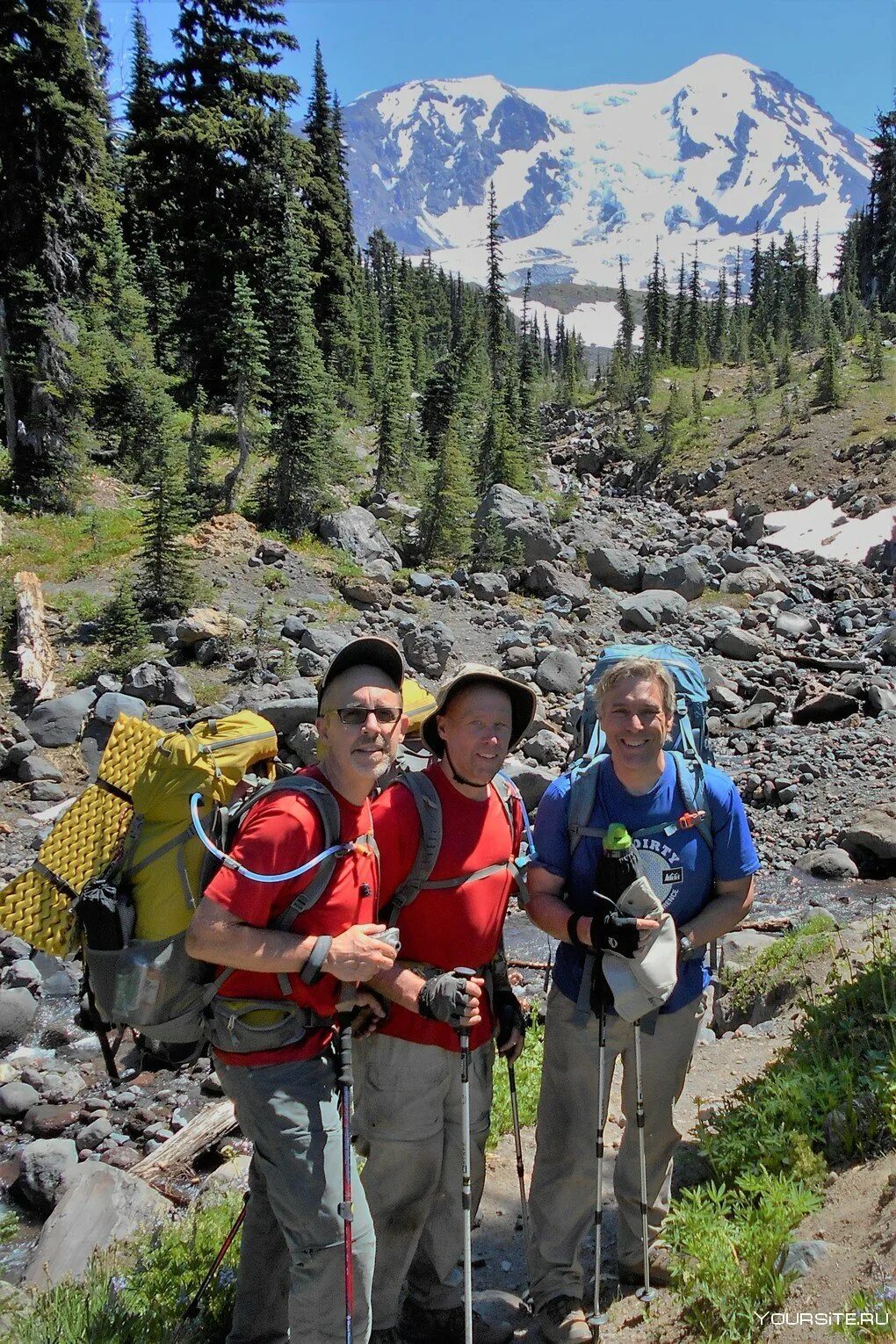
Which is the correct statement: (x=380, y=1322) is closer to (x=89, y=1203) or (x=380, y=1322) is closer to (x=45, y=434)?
(x=89, y=1203)

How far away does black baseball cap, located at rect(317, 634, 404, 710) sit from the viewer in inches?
124

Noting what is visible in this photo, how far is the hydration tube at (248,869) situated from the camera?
277 centimetres

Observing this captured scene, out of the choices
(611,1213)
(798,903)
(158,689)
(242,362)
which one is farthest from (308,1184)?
(242,362)

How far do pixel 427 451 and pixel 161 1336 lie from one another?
29.7 m

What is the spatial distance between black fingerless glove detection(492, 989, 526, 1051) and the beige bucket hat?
93 centimetres

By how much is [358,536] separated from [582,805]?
56.3ft

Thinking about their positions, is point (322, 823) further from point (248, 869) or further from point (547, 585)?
point (547, 585)

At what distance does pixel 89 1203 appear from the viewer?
526 centimetres

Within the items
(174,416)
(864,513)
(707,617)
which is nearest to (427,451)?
(174,416)

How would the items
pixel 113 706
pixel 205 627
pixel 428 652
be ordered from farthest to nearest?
pixel 428 652, pixel 205 627, pixel 113 706

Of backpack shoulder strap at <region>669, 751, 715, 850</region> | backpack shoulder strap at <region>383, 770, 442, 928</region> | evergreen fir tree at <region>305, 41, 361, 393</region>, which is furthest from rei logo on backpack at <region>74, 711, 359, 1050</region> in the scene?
evergreen fir tree at <region>305, 41, 361, 393</region>

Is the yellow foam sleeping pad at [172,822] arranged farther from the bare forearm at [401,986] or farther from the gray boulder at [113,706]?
the gray boulder at [113,706]

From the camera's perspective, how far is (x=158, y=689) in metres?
13.0

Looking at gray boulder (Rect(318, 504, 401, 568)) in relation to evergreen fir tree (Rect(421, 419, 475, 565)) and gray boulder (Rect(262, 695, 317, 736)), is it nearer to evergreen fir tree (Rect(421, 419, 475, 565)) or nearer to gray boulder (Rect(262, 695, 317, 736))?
evergreen fir tree (Rect(421, 419, 475, 565))
